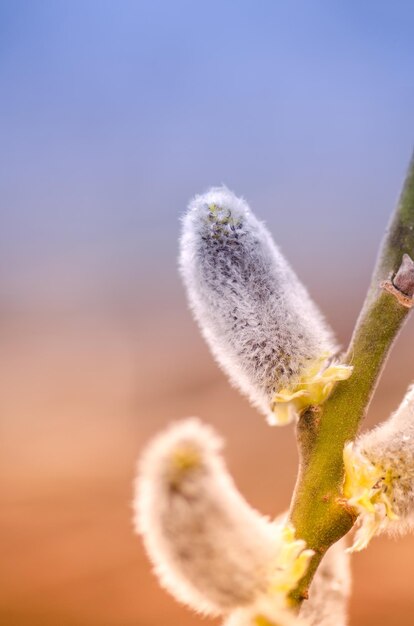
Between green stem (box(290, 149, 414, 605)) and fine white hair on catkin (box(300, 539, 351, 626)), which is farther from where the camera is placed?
fine white hair on catkin (box(300, 539, 351, 626))

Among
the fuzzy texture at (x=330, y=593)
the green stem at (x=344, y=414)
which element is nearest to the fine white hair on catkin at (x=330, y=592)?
the fuzzy texture at (x=330, y=593)

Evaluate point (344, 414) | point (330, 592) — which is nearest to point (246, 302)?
point (344, 414)

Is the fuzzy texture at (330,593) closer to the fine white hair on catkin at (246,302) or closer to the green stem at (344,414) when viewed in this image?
the green stem at (344,414)

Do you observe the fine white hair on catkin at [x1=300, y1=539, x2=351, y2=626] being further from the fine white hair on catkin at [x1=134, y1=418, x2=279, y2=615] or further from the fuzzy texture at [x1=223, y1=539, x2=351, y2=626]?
the fine white hair on catkin at [x1=134, y1=418, x2=279, y2=615]

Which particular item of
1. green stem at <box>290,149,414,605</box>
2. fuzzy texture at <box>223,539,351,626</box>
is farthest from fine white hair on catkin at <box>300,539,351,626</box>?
green stem at <box>290,149,414,605</box>

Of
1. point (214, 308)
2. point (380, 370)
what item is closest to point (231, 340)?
point (214, 308)

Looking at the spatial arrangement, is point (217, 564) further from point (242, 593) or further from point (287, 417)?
point (287, 417)
